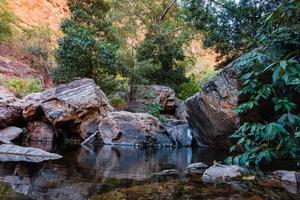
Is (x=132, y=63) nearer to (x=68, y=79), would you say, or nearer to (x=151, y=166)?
(x=68, y=79)

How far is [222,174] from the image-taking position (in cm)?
581

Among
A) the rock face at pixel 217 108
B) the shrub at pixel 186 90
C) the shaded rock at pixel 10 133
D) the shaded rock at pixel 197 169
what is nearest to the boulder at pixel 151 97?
the shrub at pixel 186 90

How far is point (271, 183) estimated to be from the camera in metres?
5.34

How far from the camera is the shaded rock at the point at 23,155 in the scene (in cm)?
707

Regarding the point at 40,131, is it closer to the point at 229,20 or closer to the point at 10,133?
the point at 10,133

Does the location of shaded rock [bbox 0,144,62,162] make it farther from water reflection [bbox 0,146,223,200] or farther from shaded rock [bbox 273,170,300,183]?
shaded rock [bbox 273,170,300,183]

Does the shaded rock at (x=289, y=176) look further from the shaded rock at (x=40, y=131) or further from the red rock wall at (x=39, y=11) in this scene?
the red rock wall at (x=39, y=11)

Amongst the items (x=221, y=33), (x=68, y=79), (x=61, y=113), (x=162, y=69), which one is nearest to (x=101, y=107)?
(x=61, y=113)

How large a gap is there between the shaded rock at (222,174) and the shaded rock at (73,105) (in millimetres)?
7206

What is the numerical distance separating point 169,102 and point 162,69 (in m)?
2.59

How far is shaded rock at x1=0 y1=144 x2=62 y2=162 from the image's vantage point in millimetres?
7073

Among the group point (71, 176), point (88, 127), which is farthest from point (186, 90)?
point (71, 176)

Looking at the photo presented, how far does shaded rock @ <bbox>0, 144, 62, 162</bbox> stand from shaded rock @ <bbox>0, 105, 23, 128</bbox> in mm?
3866

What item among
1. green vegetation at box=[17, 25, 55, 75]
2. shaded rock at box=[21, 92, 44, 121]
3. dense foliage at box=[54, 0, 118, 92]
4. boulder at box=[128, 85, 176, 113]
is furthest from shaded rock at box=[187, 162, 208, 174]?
green vegetation at box=[17, 25, 55, 75]
